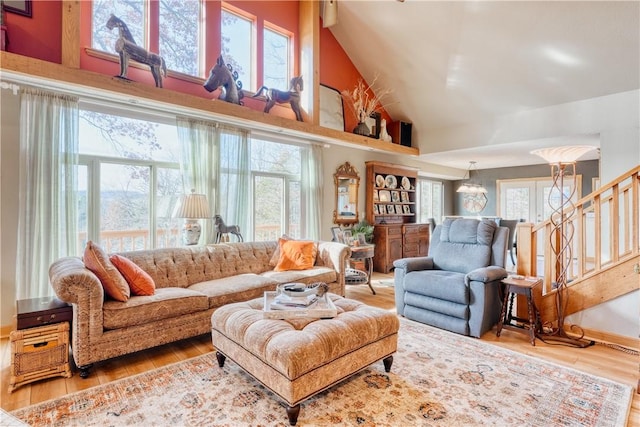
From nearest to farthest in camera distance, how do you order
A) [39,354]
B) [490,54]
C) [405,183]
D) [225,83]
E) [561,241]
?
[39,354], [561,241], [225,83], [490,54], [405,183]

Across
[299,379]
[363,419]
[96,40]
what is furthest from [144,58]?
→ [363,419]

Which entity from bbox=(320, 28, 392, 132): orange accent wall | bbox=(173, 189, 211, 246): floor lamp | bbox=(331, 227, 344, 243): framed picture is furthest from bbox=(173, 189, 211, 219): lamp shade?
bbox=(320, 28, 392, 132): orange accent wall

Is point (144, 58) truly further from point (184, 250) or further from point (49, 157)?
point (184, 250)

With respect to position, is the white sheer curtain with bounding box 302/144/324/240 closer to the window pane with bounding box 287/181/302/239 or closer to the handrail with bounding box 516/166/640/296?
the window pane with bounding box 287/181/302/239

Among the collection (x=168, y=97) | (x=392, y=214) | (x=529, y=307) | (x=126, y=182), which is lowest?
(x=529, y=307)

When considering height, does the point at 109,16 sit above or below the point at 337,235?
above

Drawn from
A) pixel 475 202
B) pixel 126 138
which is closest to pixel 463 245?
pixel 126 138

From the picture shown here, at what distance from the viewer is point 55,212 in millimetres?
3107

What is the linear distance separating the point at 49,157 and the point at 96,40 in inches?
54.4

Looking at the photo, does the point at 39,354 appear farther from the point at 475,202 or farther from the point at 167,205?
the point at 475,202

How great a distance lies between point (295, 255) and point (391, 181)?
359 centimetres

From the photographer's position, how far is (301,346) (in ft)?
5.90

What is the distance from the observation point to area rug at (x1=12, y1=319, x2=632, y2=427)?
185 cm

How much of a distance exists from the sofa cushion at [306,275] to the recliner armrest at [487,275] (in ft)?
4.95
